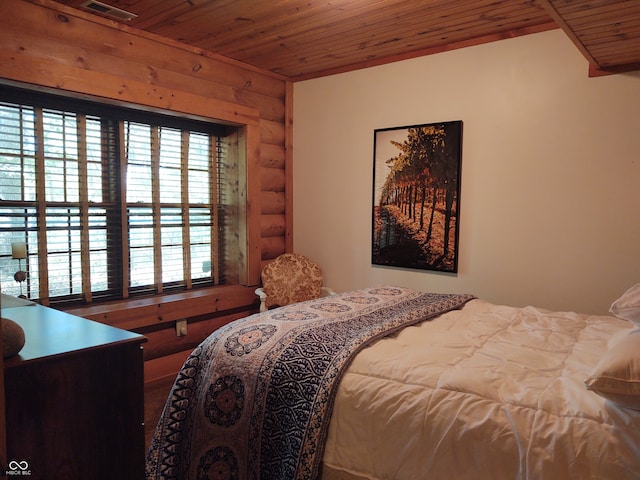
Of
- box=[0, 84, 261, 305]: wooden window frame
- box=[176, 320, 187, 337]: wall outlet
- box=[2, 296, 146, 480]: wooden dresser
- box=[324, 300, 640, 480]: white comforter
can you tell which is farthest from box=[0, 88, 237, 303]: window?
box=[324, 300, 640, 480]: white comforter

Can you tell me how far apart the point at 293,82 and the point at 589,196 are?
2.62 metres

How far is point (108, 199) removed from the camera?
3.24 m

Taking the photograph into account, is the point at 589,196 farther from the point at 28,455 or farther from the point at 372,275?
the point at 28,455

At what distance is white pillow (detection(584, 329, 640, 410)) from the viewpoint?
1.28 metres

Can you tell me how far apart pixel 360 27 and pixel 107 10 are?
1.58 m

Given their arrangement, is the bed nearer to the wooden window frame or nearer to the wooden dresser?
the wooden dresser

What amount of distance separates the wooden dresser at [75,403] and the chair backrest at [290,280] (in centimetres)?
210

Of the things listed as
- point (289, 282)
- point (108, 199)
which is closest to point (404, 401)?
point (289, 282)

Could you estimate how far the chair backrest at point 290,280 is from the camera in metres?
3.82

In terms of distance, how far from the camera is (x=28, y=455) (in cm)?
140

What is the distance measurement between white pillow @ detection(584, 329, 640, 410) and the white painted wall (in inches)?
67.0

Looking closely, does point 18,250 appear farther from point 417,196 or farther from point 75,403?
point 417,196

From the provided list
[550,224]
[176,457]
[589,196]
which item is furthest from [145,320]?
[589,196]

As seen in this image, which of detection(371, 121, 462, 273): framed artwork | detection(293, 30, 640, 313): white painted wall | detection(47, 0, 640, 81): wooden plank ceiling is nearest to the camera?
detection(47, 0, 640, 81): wooden plank ceiling
